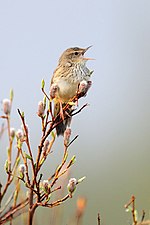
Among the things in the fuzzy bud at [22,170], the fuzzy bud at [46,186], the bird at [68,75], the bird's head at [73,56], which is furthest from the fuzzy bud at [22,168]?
the bird's head at [73,56]

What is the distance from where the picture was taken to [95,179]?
11594 mm

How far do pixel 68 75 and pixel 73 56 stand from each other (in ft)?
0.97

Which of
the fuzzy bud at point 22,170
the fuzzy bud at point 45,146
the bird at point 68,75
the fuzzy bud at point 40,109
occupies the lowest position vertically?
the fuzzy bud at point 22,170

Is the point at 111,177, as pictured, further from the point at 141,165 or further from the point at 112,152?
the point at 112,152

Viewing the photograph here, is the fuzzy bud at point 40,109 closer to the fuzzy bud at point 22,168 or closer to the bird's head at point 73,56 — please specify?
the fuzzy bud at point 22,168

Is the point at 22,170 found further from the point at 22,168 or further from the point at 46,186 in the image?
the point at 46,186

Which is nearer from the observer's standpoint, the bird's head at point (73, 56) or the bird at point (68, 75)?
the bird at point (68, 75)

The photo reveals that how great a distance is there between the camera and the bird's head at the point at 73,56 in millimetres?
3793

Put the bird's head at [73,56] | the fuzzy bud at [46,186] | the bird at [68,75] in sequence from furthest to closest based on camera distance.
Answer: the bird's head at [73,56] → the bird at [68,75] → the fuzzy bud at [46,186]

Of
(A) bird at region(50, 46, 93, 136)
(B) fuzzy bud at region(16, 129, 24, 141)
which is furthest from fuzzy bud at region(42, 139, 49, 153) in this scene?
(A) bird at region(50, 46, 93, 136)

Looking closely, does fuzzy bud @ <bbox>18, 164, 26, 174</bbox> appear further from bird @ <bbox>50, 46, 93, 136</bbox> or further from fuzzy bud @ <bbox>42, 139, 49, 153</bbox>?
bird @ <bbox>50, 46, 93, 136</bbox>

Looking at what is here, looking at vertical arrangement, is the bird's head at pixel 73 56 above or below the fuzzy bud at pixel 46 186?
above

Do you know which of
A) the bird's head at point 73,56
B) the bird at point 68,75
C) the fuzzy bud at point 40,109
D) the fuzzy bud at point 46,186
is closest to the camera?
the fuzzy bud at point 46,186

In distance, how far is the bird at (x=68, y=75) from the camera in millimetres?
3342
